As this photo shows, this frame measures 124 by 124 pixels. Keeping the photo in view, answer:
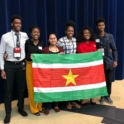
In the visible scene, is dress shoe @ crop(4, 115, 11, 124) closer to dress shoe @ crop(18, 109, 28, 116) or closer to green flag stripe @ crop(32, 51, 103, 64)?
dress shoe @ crop(18, 109, 28, 116)

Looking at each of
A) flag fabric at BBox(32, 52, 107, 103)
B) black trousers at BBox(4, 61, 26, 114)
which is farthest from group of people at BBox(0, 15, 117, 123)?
flag fabric at BBox(32, 52, 107, 103)

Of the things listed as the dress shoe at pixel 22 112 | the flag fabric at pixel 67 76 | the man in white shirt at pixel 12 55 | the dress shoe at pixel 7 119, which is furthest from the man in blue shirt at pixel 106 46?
the dress shoe at pixel 7 119

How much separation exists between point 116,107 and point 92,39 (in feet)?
3.76

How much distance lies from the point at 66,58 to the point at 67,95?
54cm

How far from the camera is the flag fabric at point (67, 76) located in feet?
9.32

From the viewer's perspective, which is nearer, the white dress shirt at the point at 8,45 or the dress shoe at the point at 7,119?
the white dress shirt at the point at 8,45

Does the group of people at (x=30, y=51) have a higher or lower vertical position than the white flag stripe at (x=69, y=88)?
higher

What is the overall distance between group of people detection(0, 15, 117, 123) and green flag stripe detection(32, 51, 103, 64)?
0.08 metres

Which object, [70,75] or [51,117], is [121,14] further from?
[51,117]

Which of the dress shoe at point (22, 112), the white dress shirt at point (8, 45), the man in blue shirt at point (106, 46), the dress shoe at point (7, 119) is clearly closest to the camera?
the white dress shirt at point (8, 45)

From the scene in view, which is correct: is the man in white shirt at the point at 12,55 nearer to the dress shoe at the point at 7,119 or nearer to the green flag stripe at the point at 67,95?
the dress shoe at the point at 7,119

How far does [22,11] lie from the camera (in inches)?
136

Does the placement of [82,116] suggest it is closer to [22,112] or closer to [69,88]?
[69,88]

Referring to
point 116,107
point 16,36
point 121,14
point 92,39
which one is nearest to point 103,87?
point 116,107
